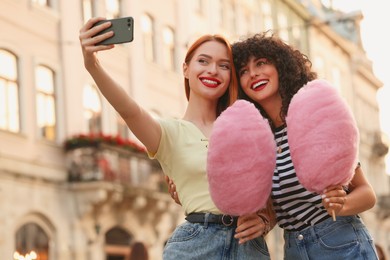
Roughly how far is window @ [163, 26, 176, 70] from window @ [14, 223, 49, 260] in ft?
25.2

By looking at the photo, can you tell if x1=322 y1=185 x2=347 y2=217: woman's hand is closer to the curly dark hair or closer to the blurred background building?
the curly dark hair

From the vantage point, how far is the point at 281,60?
4008 mm

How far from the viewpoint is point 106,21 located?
3555 mm

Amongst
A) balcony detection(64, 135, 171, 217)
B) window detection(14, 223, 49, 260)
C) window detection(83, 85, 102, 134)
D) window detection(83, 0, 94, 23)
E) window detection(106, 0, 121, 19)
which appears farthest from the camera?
window detection(106, 0, 121, 19)

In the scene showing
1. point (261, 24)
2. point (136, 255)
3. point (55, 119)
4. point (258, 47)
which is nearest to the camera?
point (258, 47)

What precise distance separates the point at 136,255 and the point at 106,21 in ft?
17.6

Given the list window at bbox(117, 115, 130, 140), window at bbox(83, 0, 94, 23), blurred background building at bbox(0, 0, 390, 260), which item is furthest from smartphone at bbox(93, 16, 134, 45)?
window at bbox(117, 115, 130, 140)

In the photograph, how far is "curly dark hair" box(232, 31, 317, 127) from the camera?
398 centimetres

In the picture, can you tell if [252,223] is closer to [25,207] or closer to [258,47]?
[258,47]

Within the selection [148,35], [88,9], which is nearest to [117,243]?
[88,9]

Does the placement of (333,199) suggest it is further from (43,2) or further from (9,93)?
(43,2)

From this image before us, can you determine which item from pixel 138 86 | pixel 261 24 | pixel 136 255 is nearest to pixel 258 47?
pixel 136 255

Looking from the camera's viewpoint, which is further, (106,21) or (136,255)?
(136,255)

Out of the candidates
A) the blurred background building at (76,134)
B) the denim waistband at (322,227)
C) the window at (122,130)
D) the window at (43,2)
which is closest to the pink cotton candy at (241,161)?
the denim waistband at (322,227)
